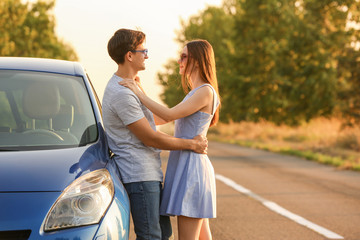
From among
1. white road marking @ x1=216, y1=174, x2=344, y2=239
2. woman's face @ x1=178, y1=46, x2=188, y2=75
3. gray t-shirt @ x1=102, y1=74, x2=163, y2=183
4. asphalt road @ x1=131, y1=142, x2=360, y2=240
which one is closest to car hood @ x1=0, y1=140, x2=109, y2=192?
gray t-shirt @ x1=102, y1=74, x2=163, y2=183

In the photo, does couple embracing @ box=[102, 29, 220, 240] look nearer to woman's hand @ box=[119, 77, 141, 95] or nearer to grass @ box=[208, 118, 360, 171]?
woman's hand @ box=[119, 77, 141, 95]

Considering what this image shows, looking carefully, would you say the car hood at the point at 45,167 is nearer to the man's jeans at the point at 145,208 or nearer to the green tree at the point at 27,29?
the man's jeans at the point at 145,208

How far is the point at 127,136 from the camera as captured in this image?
369 centimetres

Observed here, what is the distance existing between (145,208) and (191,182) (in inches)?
13.7

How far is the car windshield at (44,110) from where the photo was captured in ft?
12.8

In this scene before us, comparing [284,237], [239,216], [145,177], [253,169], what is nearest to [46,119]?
[145,177]

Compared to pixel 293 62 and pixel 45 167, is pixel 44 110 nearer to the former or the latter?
pixel 45 167

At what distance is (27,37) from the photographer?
40.7m

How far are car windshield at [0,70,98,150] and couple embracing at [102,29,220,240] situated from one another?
0.34 m

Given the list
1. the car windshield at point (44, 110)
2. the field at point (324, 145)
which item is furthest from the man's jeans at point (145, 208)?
the field at point (324, 145)

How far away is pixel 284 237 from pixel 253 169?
776 cm

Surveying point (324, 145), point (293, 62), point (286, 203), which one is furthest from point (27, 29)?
point (286, 203)

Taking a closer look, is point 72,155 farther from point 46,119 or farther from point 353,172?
point 353,172

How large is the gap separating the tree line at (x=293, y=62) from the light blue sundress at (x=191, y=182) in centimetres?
2867
